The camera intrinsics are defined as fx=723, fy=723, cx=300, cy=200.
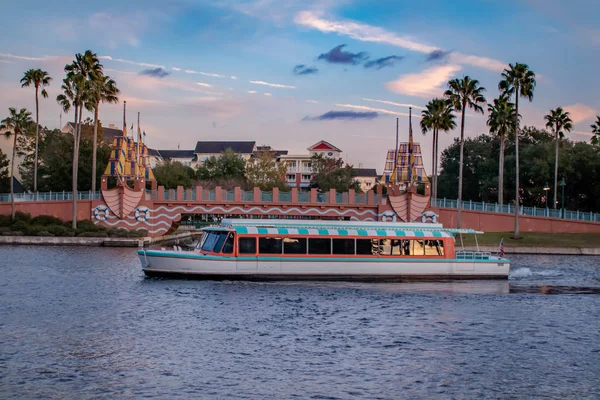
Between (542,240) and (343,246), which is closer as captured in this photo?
(343,246)

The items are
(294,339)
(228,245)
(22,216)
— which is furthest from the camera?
(22,216)

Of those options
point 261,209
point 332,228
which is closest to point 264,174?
point 261,209

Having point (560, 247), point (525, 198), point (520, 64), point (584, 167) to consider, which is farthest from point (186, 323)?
point (525, 198)

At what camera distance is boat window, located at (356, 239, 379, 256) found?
4084 cm

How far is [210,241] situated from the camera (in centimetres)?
4012

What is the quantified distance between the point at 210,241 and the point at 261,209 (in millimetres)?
41772

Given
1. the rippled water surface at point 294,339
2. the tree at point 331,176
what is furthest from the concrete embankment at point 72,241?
the tree at point 331,176

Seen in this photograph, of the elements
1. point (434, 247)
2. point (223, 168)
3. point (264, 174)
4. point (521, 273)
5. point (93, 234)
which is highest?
point (223, 168)

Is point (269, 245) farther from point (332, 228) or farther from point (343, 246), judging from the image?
point (343, 246)

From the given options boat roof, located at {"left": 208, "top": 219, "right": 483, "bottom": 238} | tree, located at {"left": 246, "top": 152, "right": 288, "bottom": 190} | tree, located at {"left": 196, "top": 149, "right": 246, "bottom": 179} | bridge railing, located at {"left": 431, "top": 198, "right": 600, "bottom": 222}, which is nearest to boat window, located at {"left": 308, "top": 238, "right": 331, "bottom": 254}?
boat roof, located at {"left": 208, "top": 219, "right": 483, "bottom": 238}

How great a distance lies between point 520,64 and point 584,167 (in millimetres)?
23606

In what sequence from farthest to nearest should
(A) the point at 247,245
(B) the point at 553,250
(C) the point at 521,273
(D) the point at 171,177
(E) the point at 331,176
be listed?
(E) the point at 331,176
(D) the point at 171,177
(B) the point at 553,250
(C) the point at 521,273
(A) the point at 247,245

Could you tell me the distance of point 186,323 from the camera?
29000 mm

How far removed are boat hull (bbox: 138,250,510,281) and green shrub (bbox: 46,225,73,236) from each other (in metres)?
36.6
